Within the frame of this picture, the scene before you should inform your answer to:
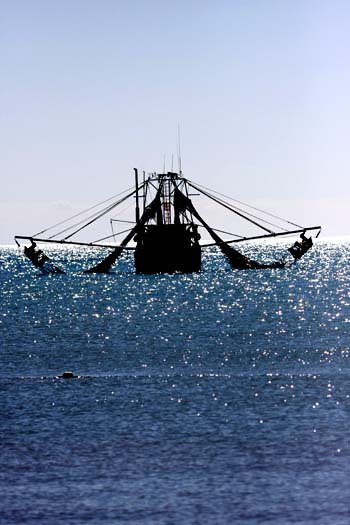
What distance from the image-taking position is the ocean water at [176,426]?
87.4 ft

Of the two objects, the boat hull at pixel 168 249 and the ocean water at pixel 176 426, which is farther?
the boat hull at pixel 168 249

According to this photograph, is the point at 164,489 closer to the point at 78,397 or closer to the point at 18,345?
the point at 78,397

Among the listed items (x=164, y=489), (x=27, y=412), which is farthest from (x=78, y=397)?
(x=164, y=489)

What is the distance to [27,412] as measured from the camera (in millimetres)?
41062

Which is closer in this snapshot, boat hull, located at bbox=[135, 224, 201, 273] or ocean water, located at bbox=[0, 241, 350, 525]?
ocean water, located at bbox=[0, 241, 350, 525]

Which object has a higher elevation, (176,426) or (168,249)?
(168,249)

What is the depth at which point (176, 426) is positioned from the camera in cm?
3738

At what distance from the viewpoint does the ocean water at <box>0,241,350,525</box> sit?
2664 cm

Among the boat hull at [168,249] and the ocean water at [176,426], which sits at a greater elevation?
the boat hull at [168,249]

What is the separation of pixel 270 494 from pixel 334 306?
88.2m

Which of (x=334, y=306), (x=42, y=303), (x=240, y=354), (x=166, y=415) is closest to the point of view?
(x=166, y=415)

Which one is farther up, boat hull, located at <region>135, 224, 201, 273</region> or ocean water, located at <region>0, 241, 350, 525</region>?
boat hull, located at <region>135, 224, 201, 273</region>

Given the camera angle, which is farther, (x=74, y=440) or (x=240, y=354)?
(x=240, y=354)

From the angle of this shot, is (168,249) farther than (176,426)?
Yes
